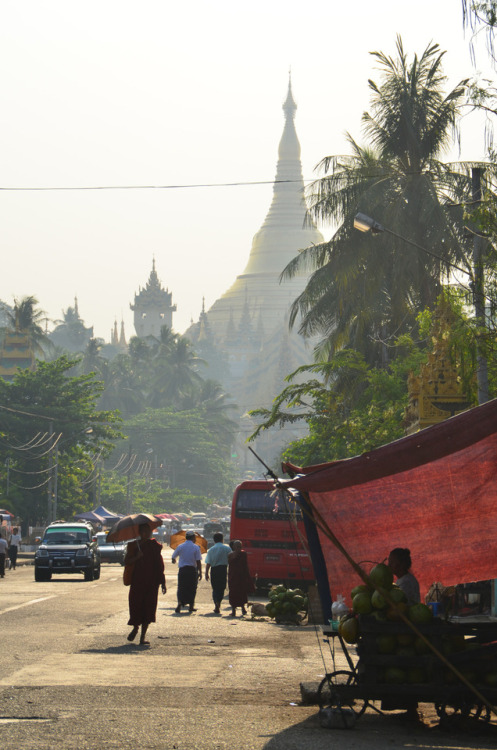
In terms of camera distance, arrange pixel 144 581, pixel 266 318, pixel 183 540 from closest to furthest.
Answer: pixel 144 581 < pixel 183 540 < pixel 266 318

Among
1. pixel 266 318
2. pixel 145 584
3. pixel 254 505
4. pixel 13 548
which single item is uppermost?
pixel 266 318

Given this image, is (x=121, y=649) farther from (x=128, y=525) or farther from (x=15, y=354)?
(x=15, y=354)

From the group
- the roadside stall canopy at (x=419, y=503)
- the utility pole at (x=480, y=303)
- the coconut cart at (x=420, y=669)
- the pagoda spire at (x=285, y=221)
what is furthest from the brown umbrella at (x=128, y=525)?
the pagoda spire at (x=285, y=221)

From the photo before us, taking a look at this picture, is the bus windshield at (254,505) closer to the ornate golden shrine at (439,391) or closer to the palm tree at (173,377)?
the ornate golden shrine at (439,391)

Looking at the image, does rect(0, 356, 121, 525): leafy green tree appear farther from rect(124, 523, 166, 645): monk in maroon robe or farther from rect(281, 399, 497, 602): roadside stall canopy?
rect(281, 399, 497, 602): roadside stall canopy

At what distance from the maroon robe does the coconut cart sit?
610 cm

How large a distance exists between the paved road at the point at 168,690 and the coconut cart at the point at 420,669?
9.0 inches

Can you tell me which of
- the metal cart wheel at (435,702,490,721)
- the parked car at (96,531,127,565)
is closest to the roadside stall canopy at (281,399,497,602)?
the metal cart wheel at (435,702,490,721)

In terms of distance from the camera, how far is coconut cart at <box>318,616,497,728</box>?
8.49m

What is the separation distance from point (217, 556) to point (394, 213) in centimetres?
1329

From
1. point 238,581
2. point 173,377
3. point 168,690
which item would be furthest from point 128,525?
point 173,377

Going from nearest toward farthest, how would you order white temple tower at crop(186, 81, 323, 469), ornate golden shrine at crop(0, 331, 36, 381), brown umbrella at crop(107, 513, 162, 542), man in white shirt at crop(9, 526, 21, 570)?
brown umbrella at crop(107, 513, 162, 542) → man in white shirt at crop(9, 526, 21, 570) → ornate golden shrine at crop(0, 331, 36, 381) → white temple tower at crop(186, 81, 323, 469)

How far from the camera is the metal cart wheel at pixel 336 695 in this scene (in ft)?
28.7

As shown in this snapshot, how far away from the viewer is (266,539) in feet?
86.1
